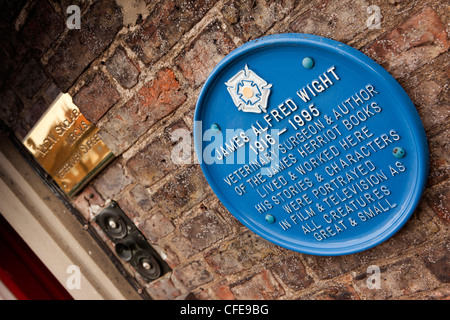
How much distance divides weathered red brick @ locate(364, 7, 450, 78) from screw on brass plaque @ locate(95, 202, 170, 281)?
38.0 inches

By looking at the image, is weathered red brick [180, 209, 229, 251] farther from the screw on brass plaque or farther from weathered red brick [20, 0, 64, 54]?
weathered red brick [20, 0, 64, 54]

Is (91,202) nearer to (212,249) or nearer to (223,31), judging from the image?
(212,249)

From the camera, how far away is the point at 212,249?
3.97 feet

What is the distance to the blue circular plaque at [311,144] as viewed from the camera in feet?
2.55

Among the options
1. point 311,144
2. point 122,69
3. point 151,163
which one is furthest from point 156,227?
point 311,144

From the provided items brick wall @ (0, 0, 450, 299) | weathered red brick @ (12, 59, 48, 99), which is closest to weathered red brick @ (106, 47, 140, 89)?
brick wall @ (0, 0, 450, 299)

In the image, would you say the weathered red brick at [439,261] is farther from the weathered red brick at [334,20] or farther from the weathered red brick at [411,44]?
the weathered red brick at [334,20]

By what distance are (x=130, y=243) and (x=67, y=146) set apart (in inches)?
16.4

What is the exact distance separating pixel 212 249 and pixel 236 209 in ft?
0.78

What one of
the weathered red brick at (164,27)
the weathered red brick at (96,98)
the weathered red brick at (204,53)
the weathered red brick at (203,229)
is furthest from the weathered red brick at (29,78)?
the weathered red brick at (203,229)

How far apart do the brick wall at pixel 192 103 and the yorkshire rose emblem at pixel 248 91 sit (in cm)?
10

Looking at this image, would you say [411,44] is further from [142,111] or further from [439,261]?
[142,111]

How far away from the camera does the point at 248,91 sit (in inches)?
34.5
